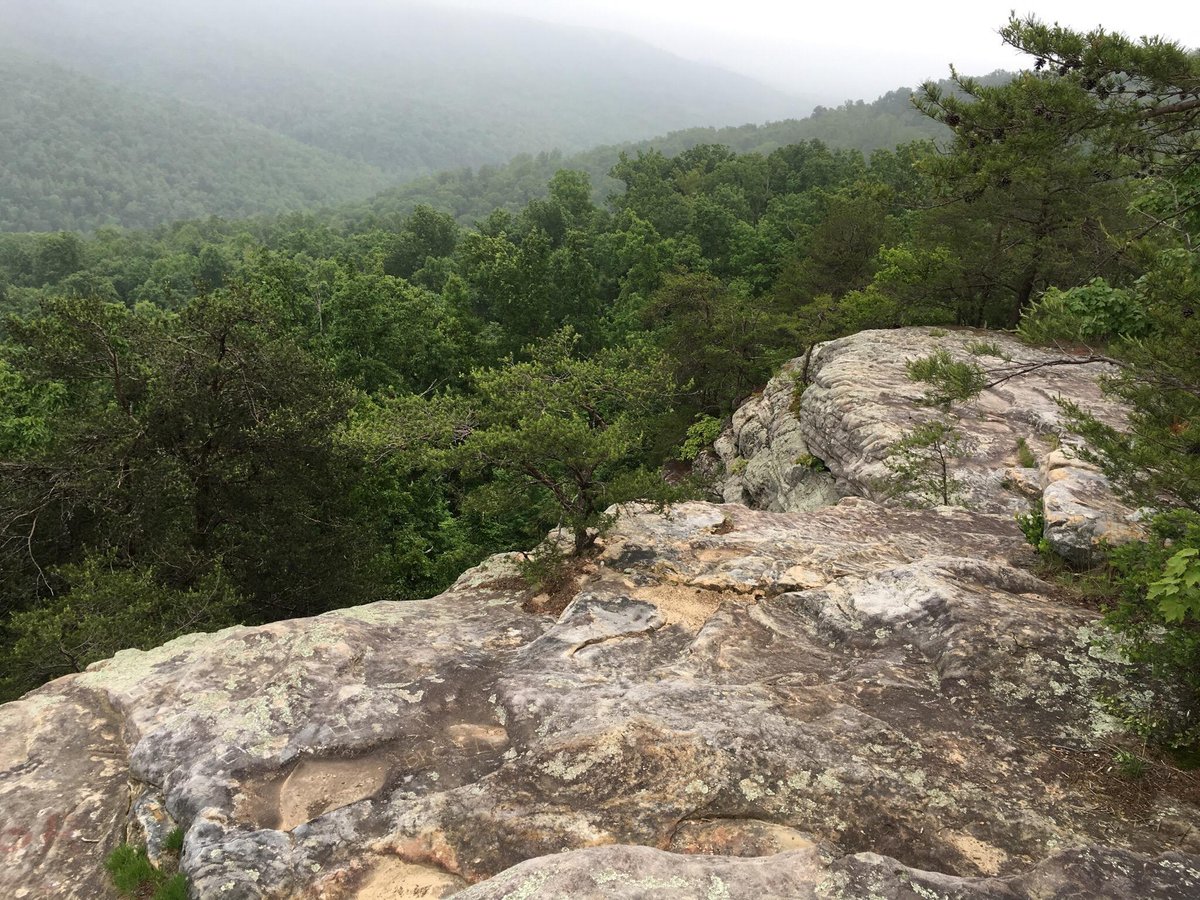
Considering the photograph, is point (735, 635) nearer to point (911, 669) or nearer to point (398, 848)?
point (911, 669)

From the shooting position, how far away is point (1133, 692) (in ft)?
21.2

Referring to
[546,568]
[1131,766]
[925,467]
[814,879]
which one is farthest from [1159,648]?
[925,467]

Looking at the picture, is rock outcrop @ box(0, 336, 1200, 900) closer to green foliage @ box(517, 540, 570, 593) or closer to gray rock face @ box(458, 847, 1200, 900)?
gray rock face @ box(458, 847, 1200, 900)

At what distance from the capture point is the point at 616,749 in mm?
6000

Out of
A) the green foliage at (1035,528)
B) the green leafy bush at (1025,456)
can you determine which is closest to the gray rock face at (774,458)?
the green leafy bush at (1025,456)

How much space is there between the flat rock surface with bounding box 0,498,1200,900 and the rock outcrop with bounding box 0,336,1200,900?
25mm

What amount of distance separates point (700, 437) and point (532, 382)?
1649 cm

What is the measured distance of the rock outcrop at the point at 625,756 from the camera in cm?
491

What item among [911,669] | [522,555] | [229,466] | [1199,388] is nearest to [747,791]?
[911,669]

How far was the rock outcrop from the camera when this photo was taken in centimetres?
491

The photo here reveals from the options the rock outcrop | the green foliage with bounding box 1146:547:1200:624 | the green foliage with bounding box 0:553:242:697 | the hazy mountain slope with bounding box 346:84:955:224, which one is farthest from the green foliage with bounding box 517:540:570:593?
the hazy mountain slope with bounding box 346:84:955:224

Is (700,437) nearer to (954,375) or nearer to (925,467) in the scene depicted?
(925,467)

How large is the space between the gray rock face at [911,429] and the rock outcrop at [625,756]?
2.44m

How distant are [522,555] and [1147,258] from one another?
912 cm
